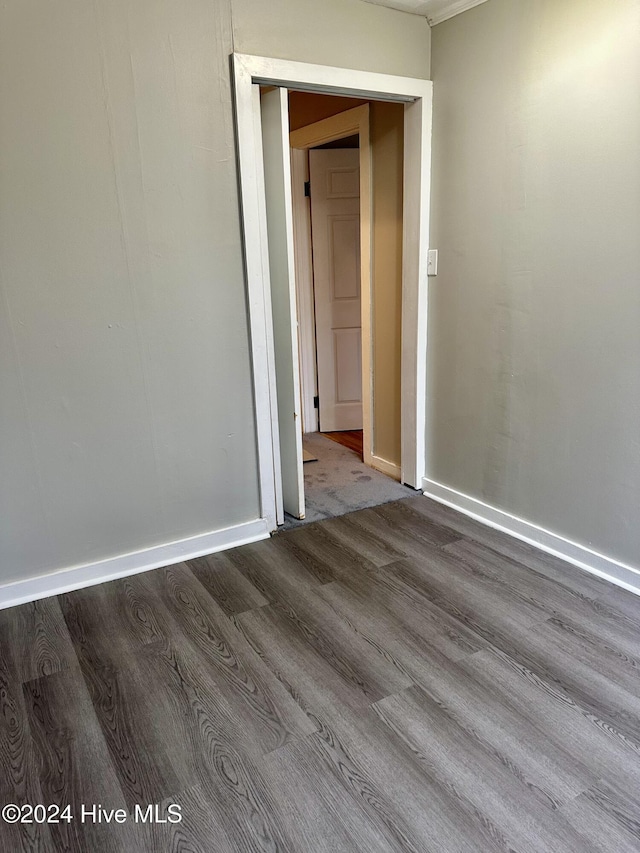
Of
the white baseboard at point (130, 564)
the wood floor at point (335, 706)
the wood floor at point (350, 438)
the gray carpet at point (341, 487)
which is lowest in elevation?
the wood floor at point (335, 706)

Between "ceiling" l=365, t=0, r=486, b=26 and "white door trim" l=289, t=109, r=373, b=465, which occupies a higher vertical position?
"ceiling" l=365, t=0, r=486, b=26

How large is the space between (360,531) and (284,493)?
0.48 metres

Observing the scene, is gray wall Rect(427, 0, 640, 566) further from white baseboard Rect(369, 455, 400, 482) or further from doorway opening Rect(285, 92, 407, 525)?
white baseboard Rect(369, 455, 400, 482)

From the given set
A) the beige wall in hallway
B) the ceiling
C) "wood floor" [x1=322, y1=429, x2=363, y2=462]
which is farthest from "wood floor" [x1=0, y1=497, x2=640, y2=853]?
the ceiling

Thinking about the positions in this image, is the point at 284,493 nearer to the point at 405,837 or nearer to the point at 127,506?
the point at 127,506

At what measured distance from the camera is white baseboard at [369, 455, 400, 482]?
3.59m

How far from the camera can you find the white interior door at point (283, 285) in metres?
2.59

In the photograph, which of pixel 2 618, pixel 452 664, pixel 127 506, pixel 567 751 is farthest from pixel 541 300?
pixel 2 618

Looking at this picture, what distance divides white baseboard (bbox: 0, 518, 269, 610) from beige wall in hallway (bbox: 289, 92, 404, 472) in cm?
116

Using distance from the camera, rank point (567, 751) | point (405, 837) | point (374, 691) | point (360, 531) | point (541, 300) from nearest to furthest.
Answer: point (405, 837) < point (567, 751) < point (374, 691) < point (541, 300) < point (360, 531)

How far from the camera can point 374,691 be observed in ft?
5.98

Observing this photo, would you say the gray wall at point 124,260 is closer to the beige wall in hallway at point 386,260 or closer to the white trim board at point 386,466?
the beige wall in hallway at point 386,260

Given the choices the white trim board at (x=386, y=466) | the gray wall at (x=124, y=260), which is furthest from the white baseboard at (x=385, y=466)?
the gray wall at (x=124, y=260)

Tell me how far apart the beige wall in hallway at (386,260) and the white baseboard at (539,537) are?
1.71 ft
